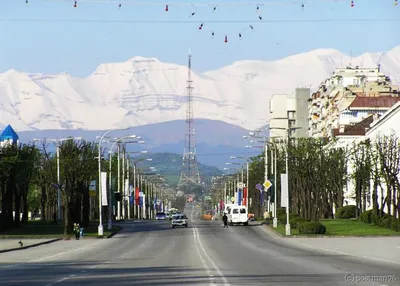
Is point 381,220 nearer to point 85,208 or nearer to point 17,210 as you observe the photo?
point 85,208

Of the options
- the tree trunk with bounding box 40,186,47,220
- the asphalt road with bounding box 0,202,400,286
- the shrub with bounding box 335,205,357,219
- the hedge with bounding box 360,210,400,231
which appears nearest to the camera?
the asphalt road with bounding box 0,202,400,286

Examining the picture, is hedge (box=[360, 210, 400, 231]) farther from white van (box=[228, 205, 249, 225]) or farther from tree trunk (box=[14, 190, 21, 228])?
tree trunk (box=[14, 190, 21, 228])

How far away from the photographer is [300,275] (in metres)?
34.6

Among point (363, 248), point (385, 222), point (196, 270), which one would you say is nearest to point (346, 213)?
point (385, 222)

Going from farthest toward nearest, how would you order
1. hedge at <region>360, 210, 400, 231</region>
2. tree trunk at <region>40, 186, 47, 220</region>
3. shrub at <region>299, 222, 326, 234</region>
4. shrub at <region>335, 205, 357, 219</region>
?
tree trunk at <region>40, 186, 47, 220</region>, shrub at <region>335, 205, 357, 219</region>, hedge at <region>360, 210, 400, 231</region>, shrub at <region>299, 222, 326, 234</region>

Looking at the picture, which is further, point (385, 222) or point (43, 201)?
point (43, 201)

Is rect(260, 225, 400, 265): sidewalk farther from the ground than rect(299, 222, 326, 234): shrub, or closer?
closer

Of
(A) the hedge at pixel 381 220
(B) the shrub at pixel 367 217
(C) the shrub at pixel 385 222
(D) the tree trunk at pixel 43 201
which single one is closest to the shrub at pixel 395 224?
(A) the hedge at pixel 381 220

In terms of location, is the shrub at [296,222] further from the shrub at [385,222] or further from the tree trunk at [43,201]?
the tree trunk at [43,201]

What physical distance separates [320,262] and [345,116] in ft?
451

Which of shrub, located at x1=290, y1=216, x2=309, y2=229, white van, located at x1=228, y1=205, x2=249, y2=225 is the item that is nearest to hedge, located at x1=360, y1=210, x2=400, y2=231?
shrub, located at x1=290, y1=216, x2=309, y2=229

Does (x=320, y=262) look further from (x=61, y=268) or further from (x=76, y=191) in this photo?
(x=76, y=191)

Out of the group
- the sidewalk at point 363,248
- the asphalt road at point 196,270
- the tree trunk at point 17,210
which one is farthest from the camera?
the tree trunk at point 17,210

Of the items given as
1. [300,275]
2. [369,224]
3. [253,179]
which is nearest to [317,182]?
[369,224]
